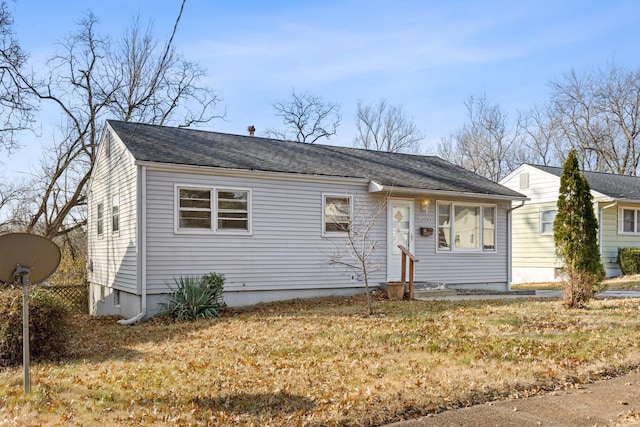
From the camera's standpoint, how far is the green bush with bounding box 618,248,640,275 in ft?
63.9

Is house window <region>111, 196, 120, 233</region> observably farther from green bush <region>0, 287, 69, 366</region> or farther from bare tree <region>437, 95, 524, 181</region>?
bare tree <region>437, 95, 524, 181</region>

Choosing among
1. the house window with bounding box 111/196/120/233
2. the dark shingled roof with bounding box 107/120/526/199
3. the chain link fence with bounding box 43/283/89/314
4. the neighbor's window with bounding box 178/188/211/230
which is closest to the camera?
the neighbor's window with bounding box 178/188/211/230

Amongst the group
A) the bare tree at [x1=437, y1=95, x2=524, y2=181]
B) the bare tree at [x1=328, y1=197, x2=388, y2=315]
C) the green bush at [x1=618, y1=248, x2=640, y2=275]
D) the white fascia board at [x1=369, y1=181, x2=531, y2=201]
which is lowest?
the green bush at [x1=618, y1=248, x2=640, y2=275]

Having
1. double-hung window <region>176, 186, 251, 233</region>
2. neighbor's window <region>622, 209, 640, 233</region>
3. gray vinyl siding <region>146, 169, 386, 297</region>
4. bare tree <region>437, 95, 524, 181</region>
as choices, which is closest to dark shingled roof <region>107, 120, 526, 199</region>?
gray vinyl siding <region>146, 169, 386, 297</region>

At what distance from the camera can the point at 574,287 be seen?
34.5 feet

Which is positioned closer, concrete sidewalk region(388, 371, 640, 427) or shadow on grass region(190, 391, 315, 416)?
concrete sidewalk region(388, 371, 640, 427)

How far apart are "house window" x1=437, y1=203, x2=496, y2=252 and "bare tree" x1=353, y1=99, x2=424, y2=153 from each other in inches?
915

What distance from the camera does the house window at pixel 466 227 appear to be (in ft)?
48.7

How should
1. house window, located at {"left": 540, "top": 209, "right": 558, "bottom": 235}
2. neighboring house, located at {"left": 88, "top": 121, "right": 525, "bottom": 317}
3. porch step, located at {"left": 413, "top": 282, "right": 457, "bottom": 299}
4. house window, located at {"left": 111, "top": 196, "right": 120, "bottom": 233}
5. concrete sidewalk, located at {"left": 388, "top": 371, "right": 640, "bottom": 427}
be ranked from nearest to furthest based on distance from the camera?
concrete sidewalk, located at {"left": 388, "top": 371, "right": 640, "bottom": 427}, neighboring house, located at {"left": 88, "top": 121, "right": 525, "bottom": 317}, porch step, located at {"left": 413, "top": 282, "right": 457, "bottom": 299}, house window, located at {"left": 111, "top": 196, "right": 120, "bottom": 233}, house window, located at {"left": 540, "top": 209, "right": 558, "bottom": 235}

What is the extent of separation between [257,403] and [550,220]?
18296 mm

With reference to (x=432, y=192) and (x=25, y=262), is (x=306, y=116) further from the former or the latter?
(x=25, y=262)

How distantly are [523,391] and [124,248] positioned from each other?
9.74m

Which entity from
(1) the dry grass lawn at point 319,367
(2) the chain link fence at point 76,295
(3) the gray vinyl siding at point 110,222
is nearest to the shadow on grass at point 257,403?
(1) the dry grass lawn at point 319,367

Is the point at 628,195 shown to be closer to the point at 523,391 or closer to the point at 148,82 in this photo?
the point at 523,391
